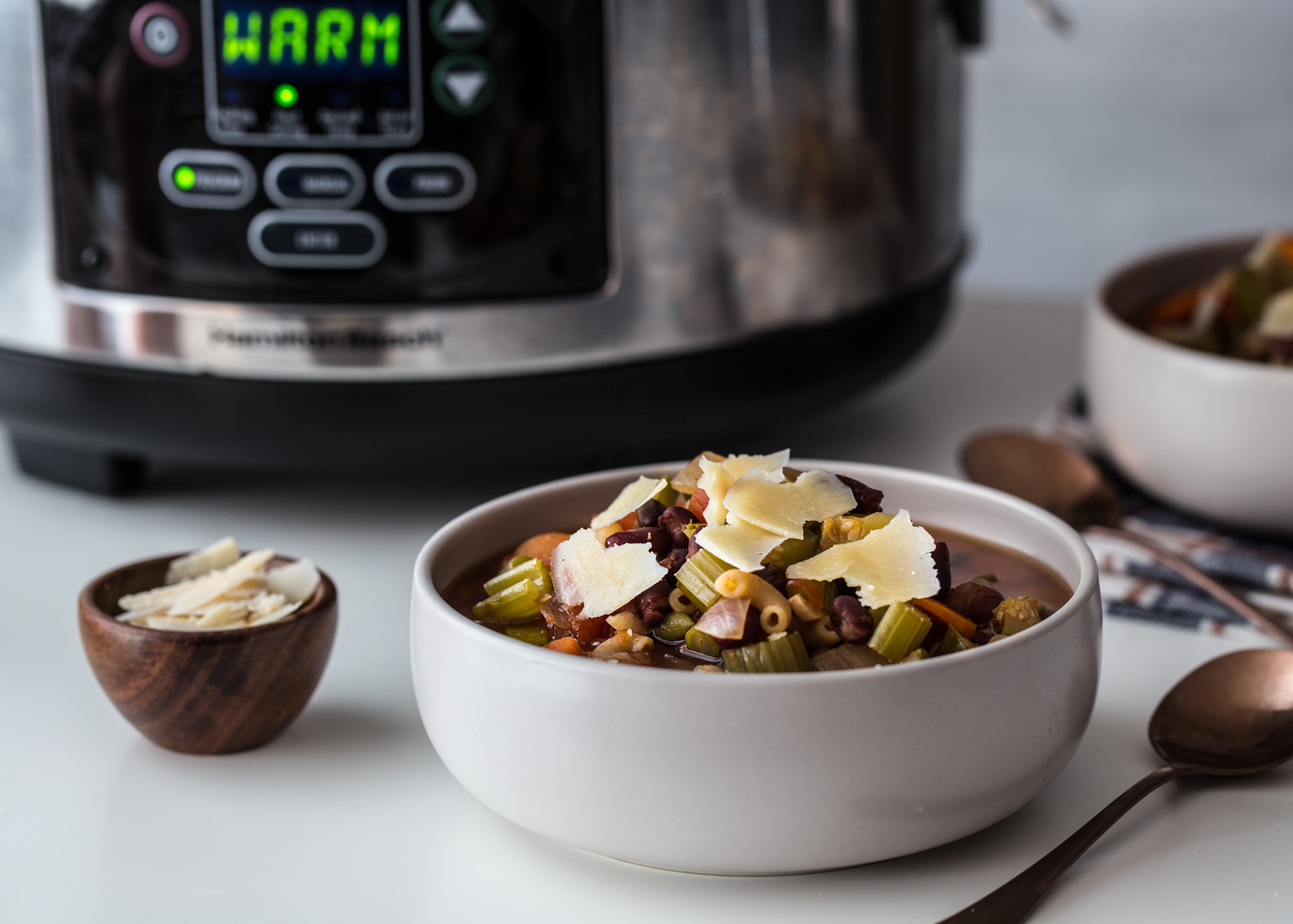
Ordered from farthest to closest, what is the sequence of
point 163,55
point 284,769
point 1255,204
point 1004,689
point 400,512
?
point 1255,204, point 400,512, point 163,55, point 284,769, point 1004,689

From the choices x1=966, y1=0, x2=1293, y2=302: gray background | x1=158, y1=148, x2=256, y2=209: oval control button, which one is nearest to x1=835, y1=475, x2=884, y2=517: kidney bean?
x1=158, y1=148, x2=256, y2=209: oval control button

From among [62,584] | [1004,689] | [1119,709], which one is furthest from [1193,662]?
[62,584]

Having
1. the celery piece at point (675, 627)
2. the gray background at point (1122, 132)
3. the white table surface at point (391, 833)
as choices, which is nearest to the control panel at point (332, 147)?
the white table surface at point (391, 833)

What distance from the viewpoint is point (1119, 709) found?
0.56m

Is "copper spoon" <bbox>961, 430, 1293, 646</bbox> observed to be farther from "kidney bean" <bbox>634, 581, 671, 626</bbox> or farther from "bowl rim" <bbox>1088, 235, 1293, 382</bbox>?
"kidney bean" <bbox>634, 581, 671, 626</bbox>

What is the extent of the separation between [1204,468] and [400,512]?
1.36 feet

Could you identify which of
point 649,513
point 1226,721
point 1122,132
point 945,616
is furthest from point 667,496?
point 1122,132

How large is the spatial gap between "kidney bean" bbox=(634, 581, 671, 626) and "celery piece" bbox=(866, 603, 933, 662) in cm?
7

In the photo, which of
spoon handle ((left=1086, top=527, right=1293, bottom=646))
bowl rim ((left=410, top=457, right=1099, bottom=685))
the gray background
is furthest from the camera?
the gray background

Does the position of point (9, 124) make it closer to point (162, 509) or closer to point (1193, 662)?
point (162, 509)

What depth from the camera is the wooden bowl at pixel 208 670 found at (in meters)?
0.48

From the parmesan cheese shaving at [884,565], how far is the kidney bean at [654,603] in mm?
42

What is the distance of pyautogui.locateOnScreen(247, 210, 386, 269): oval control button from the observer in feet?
2.17

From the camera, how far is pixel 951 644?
45 cm
